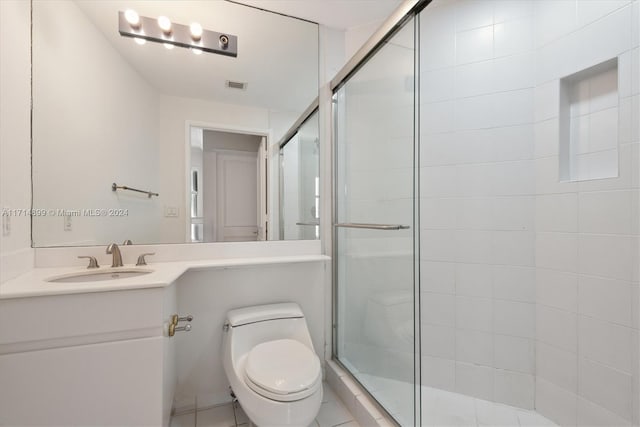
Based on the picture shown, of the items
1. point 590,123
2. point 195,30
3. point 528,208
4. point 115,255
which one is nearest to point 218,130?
point 195,30

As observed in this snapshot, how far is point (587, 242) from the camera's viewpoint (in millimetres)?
1400

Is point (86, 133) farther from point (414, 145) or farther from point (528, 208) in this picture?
point (528, 208)

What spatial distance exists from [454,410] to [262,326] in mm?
1146

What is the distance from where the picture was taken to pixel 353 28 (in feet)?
6.45

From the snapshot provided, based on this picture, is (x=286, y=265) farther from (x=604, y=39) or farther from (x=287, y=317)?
(x=604, y=39)

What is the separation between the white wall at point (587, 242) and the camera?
1253mm

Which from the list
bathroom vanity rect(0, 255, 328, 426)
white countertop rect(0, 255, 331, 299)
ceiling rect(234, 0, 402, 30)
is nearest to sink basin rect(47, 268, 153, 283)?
white countertop rect(0, 255, 331, 299)

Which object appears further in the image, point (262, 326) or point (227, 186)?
point (227, 186)

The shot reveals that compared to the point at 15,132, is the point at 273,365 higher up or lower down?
lower down

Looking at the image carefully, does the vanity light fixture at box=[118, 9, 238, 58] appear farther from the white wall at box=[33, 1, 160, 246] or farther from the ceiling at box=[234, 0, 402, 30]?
the ceiling at box=[234, 0, 402, 30]

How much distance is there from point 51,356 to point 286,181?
1308mm

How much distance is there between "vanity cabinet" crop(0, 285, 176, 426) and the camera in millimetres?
948

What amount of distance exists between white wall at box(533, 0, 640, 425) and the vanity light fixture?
69.2 inches

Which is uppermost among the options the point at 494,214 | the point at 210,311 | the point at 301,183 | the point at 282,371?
the point at 301,183
